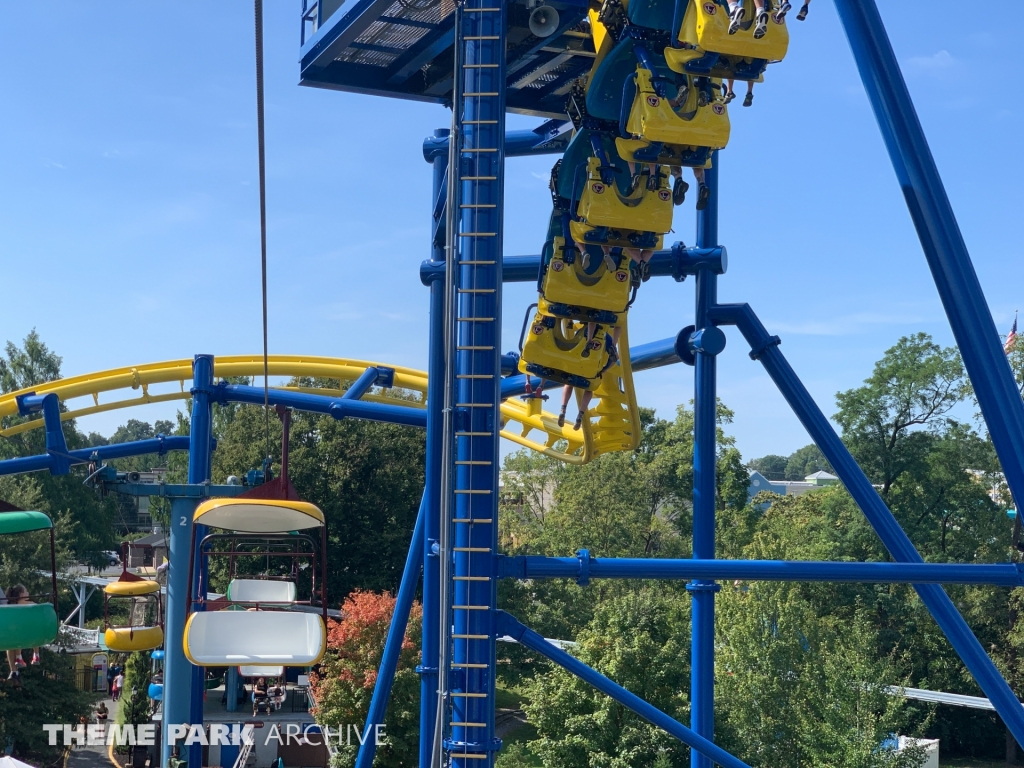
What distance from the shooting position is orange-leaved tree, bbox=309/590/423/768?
17.8 m

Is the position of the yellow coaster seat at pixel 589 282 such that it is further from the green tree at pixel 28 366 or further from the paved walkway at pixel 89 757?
the green tree at pixel 28 366

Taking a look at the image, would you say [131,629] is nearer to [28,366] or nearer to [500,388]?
[500,388]

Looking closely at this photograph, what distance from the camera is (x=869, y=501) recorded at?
7.84m

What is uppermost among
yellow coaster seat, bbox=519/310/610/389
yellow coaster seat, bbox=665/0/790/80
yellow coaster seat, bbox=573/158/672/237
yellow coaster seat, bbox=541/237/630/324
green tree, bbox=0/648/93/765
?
yellow coaster seat, bbox=665/0/790/80

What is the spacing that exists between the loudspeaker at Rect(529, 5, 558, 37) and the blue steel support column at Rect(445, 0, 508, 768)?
0.60 m

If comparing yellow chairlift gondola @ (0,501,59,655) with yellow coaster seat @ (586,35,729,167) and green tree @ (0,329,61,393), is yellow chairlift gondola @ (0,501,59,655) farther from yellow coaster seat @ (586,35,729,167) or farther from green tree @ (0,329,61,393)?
green tree @ (0,329,61,393)

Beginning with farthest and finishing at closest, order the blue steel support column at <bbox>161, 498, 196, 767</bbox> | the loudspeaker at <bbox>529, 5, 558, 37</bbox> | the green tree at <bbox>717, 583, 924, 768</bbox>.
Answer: the green tree at <bbox>717, 583, 924, 768</bbox> → the blue steel support column at <bbox>161, 498, 196, 767</bbox> → the loudspeaker at <bbox>529, 5, 558, 37</bbox>

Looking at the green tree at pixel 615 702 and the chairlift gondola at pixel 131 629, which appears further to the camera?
the green tree at pixel 615 702

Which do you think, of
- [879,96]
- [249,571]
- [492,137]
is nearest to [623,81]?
[492,137]

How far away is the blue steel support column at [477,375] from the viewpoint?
21.4 feet

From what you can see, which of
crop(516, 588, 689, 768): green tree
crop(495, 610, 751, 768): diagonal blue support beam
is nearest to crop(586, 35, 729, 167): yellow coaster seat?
crop(495, 610, 751, 768): diagonal blue support beam

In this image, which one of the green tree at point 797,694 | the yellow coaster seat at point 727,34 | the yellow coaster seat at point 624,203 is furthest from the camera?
the green tree at point 797,694

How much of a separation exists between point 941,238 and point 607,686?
11.6 feet

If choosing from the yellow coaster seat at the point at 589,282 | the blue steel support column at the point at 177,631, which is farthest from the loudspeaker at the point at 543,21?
the blue steel support column at the point at 177,631
